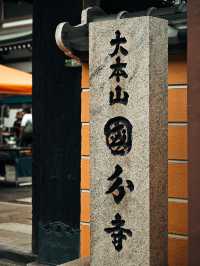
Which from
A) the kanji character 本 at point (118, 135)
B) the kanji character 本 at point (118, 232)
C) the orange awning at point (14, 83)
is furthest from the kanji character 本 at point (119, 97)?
the orange awning at point (14, 83)

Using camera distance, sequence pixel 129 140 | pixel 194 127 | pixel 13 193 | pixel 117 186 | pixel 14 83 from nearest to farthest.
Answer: pixel 194 127
pixel 129 140
pixel 117 186
pixel 14 83
pixel 13 193

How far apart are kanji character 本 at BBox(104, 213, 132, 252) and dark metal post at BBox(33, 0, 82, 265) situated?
2.71 m

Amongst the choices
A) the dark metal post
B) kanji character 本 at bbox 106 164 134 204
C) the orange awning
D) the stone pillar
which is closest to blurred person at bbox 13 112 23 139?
the orange awning

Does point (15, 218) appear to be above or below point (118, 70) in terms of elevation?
below

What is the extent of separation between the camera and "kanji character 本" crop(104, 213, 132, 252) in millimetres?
5410

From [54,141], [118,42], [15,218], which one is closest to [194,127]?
[118,42]

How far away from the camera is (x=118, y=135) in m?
5.38

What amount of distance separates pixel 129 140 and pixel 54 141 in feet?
10.6

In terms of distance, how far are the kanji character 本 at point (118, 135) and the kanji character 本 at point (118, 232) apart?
2.08 ft

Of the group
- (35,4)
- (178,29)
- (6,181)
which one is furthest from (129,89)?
(6,181)

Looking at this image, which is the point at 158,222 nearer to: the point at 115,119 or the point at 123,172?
the point at 123,172

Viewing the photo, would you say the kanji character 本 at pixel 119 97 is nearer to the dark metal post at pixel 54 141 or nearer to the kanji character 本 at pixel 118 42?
the kanji character 本 at pixel 118 42

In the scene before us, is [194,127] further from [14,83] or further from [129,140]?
[14,83]

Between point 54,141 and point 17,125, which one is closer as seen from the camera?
point 54,141
